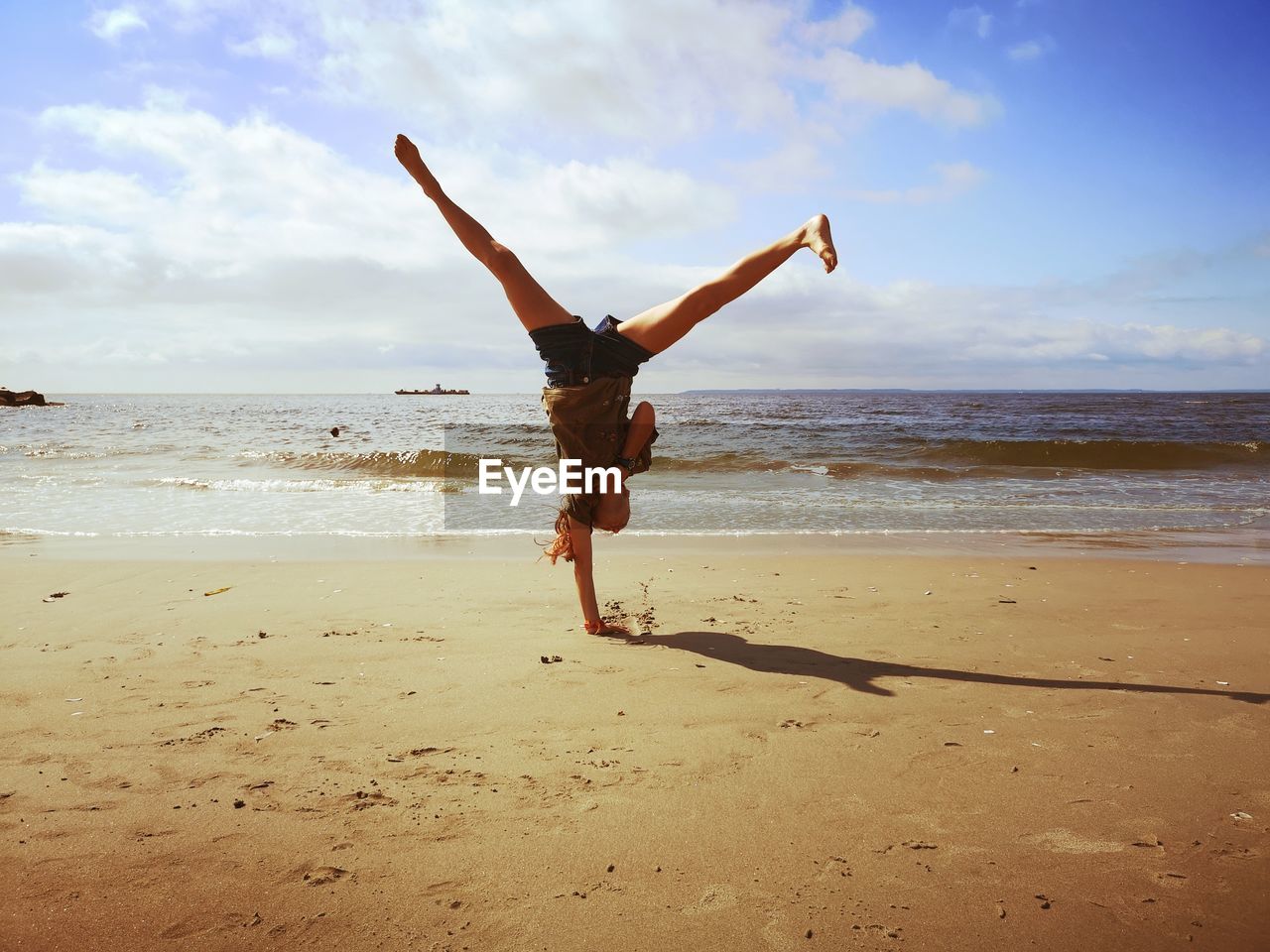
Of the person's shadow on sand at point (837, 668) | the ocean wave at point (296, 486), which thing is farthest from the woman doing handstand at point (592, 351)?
the ocean wave at point (296, 486)

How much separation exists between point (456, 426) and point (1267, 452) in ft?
87.1

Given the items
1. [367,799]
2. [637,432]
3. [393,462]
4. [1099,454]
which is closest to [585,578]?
[637,432]

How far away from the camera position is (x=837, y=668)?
3666mm

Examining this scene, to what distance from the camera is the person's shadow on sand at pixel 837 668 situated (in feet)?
11.0

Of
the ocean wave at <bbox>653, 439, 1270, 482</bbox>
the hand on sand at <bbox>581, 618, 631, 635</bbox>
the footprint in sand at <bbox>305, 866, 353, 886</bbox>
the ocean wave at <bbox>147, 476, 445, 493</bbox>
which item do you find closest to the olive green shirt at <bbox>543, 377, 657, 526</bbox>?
the hand on sand at <bbox>581, 618, 631, 635</bbox>

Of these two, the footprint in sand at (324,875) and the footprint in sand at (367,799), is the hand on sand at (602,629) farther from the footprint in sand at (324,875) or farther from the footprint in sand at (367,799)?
the footprint in sand at (324,875)

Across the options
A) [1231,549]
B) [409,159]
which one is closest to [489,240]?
[409,159]

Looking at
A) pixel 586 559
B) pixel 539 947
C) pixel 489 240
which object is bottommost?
pixel 539 947

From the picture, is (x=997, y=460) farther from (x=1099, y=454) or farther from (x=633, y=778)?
(x=633, y=778)

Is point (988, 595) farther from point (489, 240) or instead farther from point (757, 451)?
point (757, 451)

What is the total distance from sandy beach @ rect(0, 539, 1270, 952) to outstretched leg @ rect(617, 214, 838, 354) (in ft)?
5.43

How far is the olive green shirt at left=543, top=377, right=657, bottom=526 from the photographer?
4.16 m

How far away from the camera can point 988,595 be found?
531 centimetres

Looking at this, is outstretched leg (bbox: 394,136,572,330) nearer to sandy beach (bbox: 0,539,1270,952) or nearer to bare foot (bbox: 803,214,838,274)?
bare foot (bbox: 803,214,838,274)
